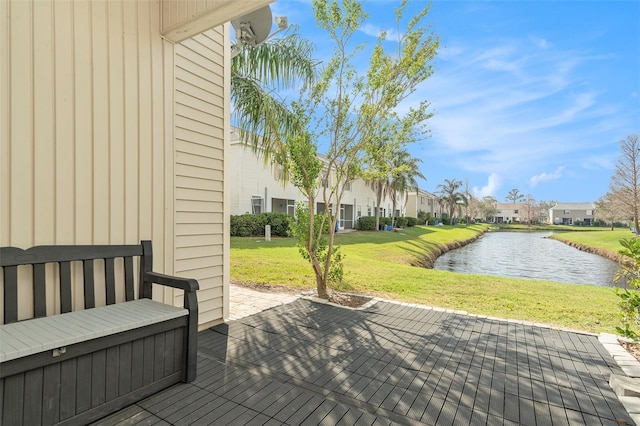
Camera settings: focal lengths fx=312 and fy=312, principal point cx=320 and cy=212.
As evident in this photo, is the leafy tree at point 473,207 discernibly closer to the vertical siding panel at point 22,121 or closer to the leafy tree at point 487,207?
the leafy tree at point 487,207

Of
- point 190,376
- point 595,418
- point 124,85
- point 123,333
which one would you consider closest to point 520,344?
point 595,418

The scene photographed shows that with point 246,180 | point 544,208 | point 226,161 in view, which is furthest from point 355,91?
point 544,208

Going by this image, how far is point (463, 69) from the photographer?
6.22 metres

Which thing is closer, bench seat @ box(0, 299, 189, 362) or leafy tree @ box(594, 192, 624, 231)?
bench seat @ box(0, 299, 189, 362)

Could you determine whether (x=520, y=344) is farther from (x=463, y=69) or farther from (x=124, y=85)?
(x=463, y=69)

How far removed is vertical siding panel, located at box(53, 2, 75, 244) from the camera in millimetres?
2213

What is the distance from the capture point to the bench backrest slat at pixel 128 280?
2548 mm

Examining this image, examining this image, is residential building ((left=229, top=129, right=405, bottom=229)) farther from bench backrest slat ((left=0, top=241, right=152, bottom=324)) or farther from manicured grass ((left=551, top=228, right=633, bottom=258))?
manicured grass ((left=551, top=228, right=633, bottom=258))

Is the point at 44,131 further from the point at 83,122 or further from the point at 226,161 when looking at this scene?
the point at 226,161

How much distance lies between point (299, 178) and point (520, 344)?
341 centimetres

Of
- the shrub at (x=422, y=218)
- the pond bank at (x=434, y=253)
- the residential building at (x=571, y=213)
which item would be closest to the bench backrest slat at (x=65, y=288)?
the pond bank at (x=434, y=253)

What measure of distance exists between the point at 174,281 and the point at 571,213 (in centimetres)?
8510

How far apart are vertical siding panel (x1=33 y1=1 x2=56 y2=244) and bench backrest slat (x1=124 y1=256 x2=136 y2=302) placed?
0.54 meters

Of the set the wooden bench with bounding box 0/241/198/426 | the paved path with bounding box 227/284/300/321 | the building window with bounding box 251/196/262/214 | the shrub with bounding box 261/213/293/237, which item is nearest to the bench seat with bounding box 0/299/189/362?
the wooden bench with bounding box 0/241/198/426
